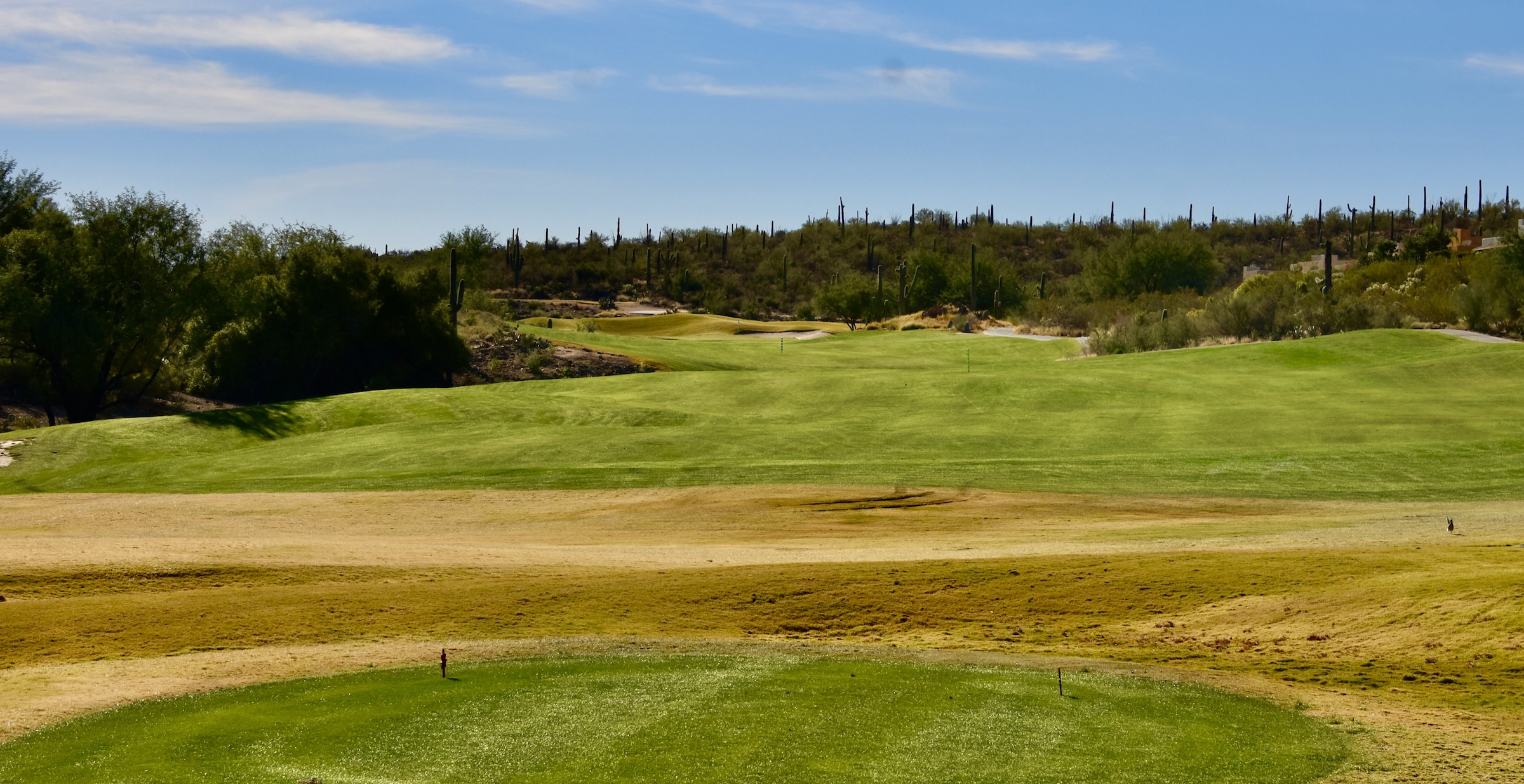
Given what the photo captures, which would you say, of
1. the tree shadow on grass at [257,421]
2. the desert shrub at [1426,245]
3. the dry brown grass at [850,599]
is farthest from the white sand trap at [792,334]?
the dry brown grass at [850,599]

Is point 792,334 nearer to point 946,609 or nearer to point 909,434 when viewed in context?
point 909,434

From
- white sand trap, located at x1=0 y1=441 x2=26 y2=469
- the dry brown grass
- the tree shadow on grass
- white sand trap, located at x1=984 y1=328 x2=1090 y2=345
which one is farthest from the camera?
white sand trap, located at x1=984 y1=328 x2=1090 y2=345

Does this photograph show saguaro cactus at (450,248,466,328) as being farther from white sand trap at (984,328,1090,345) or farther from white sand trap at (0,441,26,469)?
white sand trap at (984,328,1090,345)

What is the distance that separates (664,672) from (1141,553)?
11072 millimetres

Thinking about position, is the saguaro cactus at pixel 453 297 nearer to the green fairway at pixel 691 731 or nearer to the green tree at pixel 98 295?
the green tree at pixel 98 295

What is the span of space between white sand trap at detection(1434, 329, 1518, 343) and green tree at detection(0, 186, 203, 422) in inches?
2361

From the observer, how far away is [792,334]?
4289 inches

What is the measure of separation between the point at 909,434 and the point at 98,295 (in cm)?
3599

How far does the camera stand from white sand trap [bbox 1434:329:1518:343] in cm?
6016

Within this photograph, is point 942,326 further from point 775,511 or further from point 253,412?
point 775,511

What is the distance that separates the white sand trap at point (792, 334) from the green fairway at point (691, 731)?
8962 cm

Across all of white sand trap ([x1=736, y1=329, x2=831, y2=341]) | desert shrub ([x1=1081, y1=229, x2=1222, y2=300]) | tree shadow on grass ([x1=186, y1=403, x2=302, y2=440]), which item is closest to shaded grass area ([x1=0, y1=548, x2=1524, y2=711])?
tree shadow on grass ([x1=186, y1=403, x2=302, y2=440])

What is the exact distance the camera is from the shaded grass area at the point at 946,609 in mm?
16781

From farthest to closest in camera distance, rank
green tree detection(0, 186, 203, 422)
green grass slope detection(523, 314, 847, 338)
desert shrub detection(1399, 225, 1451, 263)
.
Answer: green grass slope detection(523, 314, 847, 338) < desert shrub detection(1399, 225, 1451, 263) < green tree detection(0, 186, 203, 422)
